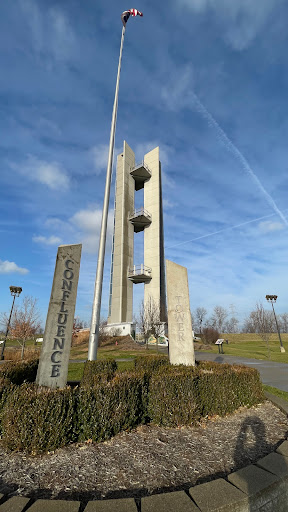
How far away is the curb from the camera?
2.14 meters

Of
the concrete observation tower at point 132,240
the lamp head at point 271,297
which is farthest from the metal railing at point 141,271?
the lamp head at point 271,297

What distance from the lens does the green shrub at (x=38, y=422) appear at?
3.54 m

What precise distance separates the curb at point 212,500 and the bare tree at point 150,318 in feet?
73.5

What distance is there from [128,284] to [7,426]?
85.8 feet

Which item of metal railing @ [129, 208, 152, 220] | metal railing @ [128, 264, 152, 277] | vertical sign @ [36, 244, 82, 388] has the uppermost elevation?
metal railing @ [129, 208, 152, 220]

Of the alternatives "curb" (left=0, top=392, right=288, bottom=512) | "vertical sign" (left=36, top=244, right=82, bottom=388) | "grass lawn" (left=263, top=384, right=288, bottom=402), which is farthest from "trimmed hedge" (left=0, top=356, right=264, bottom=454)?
"grass lawn" (left=263, top=384, right=288, bottom=402)

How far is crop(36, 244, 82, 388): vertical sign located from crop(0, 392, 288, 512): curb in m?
3.01

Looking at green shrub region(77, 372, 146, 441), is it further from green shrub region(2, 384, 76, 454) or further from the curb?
the curb

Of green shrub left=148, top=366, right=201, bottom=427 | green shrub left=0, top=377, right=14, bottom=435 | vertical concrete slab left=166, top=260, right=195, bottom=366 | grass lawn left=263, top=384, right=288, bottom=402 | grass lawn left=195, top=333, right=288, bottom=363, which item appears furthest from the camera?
grass lawn left=195, top=333, right=288, bottom=363

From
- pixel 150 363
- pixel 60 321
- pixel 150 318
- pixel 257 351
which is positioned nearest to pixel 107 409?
pixel 60 321

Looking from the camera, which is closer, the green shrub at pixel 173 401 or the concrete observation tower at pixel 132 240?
the green shrub at pixel 173 401

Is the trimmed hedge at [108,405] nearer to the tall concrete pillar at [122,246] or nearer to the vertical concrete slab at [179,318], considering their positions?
the vertical concrete slab at [179,318]

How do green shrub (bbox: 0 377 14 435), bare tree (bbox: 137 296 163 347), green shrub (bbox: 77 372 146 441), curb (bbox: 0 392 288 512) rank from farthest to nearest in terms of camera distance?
bare tree (bbox: 137 296 163 347) → green shrub (bbox: 0 377 14 435) → green shrub (bbox: 77 372 146 441) → curb (bbox: 0 392 288 512)

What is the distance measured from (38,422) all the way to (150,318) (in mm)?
23866
